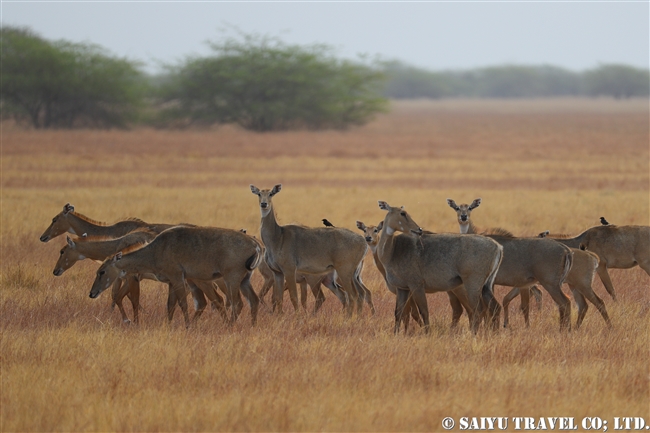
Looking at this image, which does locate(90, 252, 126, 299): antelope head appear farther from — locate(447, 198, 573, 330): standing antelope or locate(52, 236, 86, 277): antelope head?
locate(447, 198, 573, 330): standing antelope

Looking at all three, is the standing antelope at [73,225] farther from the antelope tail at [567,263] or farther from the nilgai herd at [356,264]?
the antelope tail at [567,263]

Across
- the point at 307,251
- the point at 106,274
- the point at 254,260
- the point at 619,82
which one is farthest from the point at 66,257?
the point at 619,82

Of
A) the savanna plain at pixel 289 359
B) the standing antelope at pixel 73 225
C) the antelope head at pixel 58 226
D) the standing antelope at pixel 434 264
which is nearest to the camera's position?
the savanna plain at pixel 289 359

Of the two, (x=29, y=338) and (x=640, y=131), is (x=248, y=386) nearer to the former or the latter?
(x=29, y=338)

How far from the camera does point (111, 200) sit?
23.3 metres

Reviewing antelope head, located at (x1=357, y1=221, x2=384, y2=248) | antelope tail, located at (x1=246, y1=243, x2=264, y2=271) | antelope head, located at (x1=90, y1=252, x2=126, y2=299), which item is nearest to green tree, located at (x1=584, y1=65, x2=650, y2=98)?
antelope head, located at (x1=357, y1=221, x2=384, y2=248)

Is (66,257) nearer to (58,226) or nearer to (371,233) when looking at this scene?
(58,226)

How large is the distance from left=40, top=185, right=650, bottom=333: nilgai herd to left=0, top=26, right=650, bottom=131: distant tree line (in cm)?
5204

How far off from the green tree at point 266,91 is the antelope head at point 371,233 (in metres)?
54.7

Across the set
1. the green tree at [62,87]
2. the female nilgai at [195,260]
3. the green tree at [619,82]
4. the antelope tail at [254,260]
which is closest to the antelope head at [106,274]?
the female nilgai at [195,260]

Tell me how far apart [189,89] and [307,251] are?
198 feet

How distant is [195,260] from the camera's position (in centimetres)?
1079

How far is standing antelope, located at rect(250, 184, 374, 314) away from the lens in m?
11.7

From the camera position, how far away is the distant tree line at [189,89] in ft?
203
